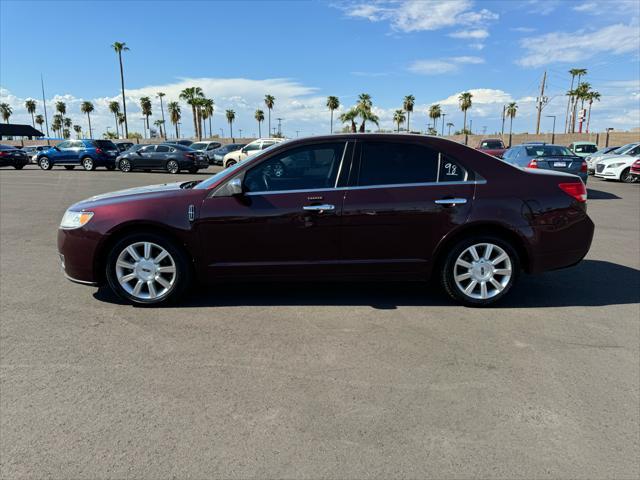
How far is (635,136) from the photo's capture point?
4172cm

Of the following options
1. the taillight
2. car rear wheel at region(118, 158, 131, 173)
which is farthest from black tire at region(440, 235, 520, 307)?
car rear wheel at region(118, 158, 131, 173)

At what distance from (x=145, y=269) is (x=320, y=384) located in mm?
2301

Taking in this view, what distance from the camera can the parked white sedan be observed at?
1898 cm

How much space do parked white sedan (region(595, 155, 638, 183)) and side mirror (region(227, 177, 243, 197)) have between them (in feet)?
65.5

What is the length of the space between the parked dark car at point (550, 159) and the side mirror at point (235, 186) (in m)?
10.3

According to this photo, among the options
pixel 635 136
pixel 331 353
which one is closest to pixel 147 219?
pixel 331 353

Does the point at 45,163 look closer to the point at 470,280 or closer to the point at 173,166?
the point at 173,166

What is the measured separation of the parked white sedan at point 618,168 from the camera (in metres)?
19.0

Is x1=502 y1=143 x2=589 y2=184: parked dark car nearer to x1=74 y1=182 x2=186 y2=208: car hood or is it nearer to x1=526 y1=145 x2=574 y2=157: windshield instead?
x1=526 y1=145 x2=574 y2=157: windshield

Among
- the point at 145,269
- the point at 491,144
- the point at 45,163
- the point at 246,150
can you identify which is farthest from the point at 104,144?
the point at 145,269

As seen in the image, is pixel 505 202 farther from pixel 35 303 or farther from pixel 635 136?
pixel 635 136

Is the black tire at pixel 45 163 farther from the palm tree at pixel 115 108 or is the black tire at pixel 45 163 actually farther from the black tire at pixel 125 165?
the palm tree at pixel 115 108

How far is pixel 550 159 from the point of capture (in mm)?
12695

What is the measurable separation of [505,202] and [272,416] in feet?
9.96
